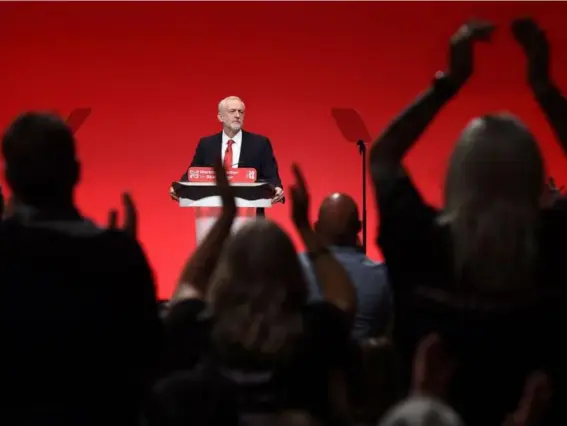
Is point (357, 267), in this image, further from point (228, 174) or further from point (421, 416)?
point (228, 174)

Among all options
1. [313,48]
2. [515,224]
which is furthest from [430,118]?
[313,48]

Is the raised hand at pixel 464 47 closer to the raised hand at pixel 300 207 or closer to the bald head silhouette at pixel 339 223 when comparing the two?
the raised hand at pixel 300 207

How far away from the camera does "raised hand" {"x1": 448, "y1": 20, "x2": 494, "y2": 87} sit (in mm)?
1680

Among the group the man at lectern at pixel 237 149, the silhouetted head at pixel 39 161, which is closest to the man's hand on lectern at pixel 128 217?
the silhouetted head at pixel 39 161

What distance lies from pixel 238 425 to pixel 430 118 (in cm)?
68

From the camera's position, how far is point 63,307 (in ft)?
5.06

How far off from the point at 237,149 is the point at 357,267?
3.29 metres

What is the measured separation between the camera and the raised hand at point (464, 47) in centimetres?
168

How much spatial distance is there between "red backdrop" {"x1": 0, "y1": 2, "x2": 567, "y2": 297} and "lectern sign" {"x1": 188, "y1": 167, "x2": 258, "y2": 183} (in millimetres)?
2498

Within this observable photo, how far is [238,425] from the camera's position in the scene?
1.52m


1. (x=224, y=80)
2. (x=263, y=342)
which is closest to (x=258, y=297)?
(x=263, y=342)

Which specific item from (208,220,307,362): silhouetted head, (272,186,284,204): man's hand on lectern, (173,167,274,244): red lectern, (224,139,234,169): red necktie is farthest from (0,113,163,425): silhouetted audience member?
(224,139,234,169): red necktie

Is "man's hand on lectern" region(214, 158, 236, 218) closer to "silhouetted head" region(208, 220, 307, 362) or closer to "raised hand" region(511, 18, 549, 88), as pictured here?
"silhouetted head" region(208, 220, 307, 362)

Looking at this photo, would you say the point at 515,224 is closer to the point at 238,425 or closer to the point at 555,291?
the point at 555,291
